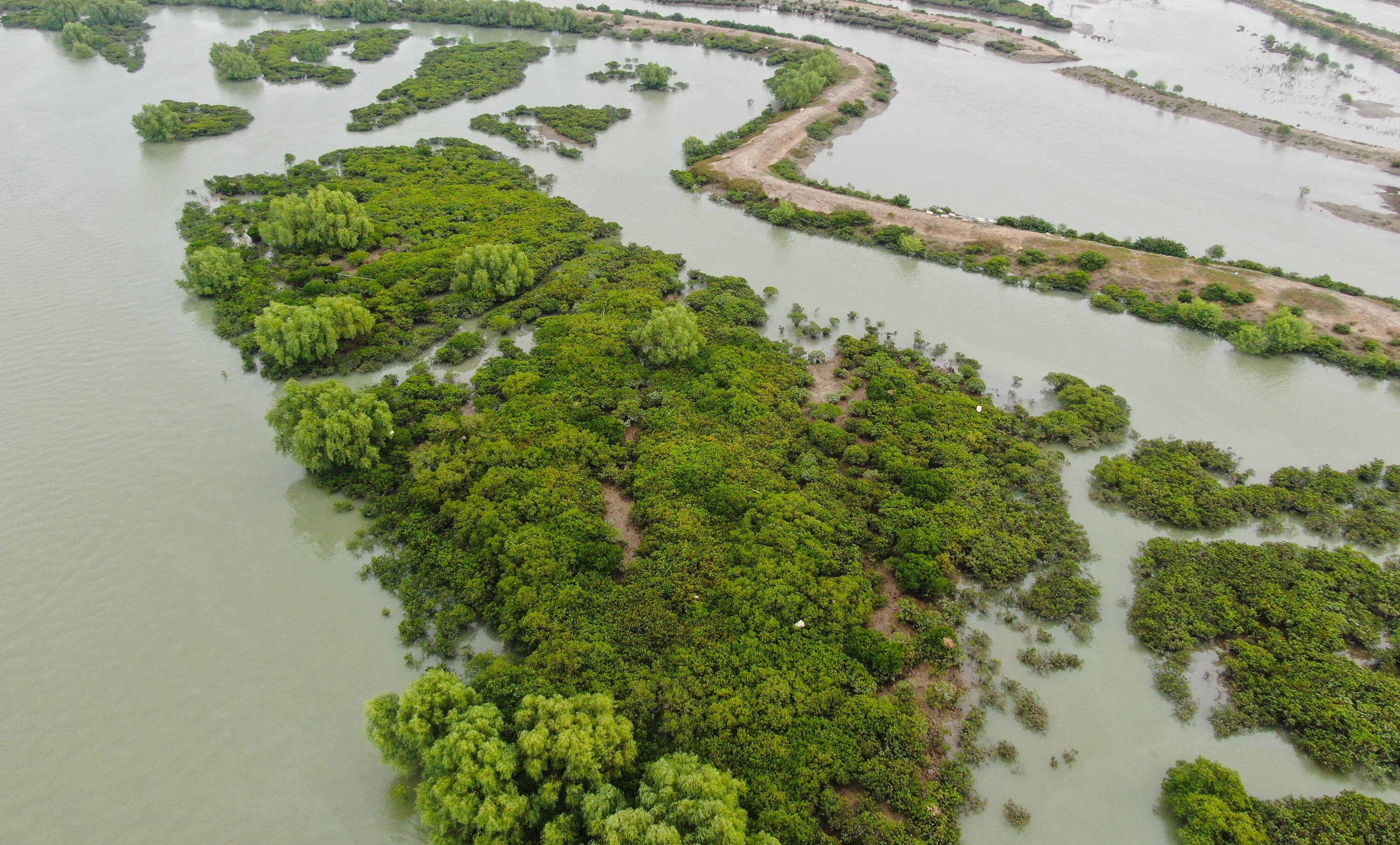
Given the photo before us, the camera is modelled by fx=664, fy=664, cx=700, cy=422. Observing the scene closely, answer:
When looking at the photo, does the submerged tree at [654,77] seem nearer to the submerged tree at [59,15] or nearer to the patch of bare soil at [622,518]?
the patch of bare soil at [622,518]

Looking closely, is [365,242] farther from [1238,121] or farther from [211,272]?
[1238,121]

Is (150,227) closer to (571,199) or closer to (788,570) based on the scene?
(571,199)

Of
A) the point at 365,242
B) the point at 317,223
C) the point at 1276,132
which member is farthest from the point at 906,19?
the point at 317,223

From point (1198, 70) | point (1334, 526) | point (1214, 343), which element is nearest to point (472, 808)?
point (1334, 526)

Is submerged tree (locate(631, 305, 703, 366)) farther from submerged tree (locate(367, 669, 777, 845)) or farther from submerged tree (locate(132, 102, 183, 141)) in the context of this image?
submerged tree (locate(132, 102, 183, 141))

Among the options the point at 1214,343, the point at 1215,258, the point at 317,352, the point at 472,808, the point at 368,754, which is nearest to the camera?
the point at 472,808

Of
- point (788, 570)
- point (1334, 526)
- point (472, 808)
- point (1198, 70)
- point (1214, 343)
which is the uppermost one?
point (1198, 70)

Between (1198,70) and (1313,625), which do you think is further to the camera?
(1198,70)
